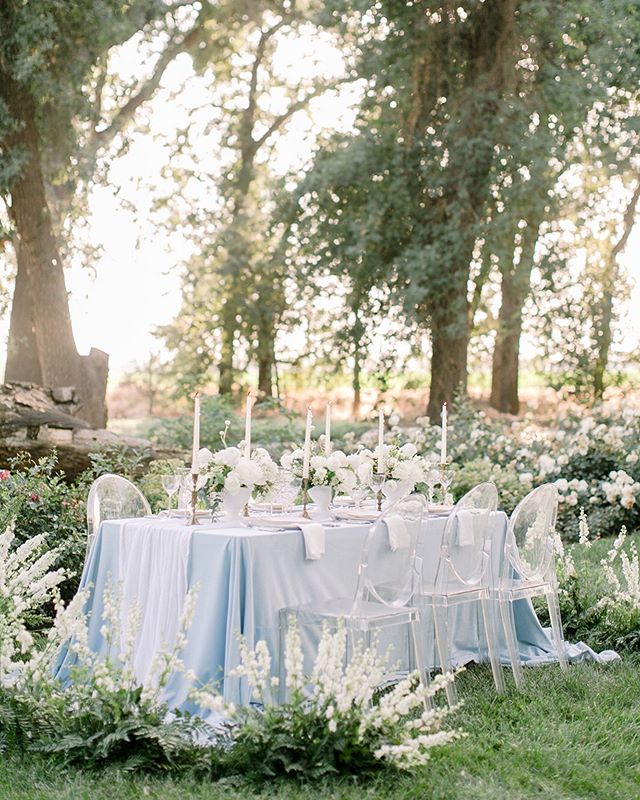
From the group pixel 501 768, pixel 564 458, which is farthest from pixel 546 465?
pixel 501 768

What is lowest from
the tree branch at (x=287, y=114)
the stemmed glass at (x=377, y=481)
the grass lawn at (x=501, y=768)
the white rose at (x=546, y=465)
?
the grass lawn at (x=501, y=768)

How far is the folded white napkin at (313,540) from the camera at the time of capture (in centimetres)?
524

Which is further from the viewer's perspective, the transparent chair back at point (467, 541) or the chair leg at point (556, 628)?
the chair leg at point (556, 628)

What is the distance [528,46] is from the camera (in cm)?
1356

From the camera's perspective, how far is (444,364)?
46.5 feet

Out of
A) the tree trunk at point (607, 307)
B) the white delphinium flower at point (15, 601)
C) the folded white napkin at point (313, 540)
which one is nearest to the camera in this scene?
the white delphinium flower at point (15, 601)

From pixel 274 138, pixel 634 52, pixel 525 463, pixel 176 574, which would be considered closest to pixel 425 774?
pixel 176 574

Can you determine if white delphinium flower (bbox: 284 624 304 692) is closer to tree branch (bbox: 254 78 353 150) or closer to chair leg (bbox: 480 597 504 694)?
chair leg (bbox: 480 597 504 694)

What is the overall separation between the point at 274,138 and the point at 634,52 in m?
9.14

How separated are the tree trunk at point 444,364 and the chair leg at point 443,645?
8.49 m

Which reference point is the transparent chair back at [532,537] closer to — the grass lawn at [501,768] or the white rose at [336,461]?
the grass lawn at [501,768]

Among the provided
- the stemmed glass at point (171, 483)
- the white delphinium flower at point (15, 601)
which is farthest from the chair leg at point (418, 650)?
the white delphinium flower at point (15, 601)

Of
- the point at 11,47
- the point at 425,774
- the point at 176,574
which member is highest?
the point at 11,47

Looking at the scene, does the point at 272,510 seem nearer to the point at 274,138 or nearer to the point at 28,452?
the point at 28,452
